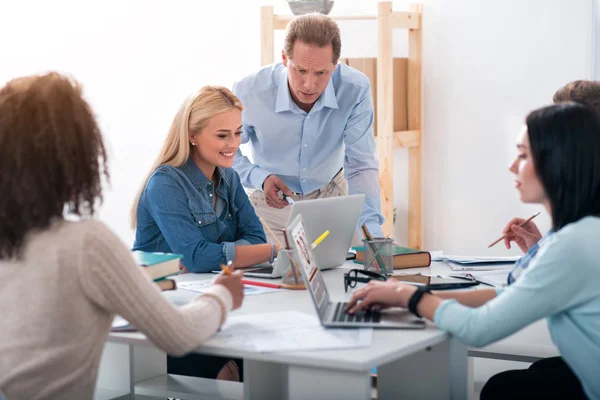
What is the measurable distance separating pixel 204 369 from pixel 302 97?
1129 mm

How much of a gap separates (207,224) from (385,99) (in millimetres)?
1718

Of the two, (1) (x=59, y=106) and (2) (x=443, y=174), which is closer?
(1) (x=59, y=106)

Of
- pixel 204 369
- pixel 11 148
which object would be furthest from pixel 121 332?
pixel 204 369

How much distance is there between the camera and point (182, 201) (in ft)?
7.68

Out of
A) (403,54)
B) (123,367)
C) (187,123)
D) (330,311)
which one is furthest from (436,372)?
(403,54)

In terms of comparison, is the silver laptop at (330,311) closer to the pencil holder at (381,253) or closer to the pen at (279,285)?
the pen at (279,285)

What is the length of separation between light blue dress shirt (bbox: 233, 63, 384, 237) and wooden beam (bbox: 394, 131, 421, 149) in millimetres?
866

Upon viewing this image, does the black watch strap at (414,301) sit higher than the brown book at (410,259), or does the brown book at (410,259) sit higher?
the black watch strap at (414,301)

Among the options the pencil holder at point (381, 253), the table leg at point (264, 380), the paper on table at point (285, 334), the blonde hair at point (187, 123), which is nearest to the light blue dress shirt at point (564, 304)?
the paper on table at point (285, 334)

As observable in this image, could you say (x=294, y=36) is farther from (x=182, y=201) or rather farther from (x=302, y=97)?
(x=182, y=201)

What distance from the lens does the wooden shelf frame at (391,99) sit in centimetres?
385

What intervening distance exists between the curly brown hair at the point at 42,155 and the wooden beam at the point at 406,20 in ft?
8.85

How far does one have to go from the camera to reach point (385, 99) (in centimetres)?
389

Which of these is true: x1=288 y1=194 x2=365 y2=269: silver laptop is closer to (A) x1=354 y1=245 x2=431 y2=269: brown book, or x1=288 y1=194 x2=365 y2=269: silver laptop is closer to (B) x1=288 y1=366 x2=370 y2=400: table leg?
(A) x1=354 y1=245 x2=431 y2=269: brown book
